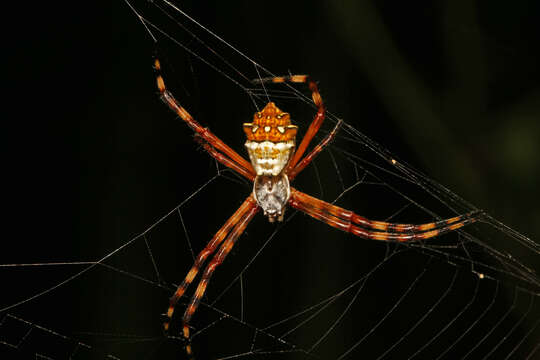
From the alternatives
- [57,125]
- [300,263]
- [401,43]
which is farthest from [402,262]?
[57,125]

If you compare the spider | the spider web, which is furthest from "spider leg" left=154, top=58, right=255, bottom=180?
the spider web

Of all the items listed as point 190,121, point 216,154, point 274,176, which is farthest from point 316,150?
point 190,121

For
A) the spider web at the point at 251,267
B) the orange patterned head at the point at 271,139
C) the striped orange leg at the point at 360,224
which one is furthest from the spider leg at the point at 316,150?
the spider web at the point at 251,267

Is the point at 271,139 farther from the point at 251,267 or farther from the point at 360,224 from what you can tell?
the point at 251,267

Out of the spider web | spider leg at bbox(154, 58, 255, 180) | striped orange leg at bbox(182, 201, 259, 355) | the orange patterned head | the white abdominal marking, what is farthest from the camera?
the spider web

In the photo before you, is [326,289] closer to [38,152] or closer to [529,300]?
[529,300]

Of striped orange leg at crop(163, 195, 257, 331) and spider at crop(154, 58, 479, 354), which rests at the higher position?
spider at crop(154, 58, 479, 354)

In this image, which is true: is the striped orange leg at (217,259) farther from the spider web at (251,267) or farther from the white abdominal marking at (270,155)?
the spider web at (251,267)

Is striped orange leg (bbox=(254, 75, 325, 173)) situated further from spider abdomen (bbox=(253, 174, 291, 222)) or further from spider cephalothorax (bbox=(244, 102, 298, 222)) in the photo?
spider abdomen (bbox=(253, 174, 291, 222))
